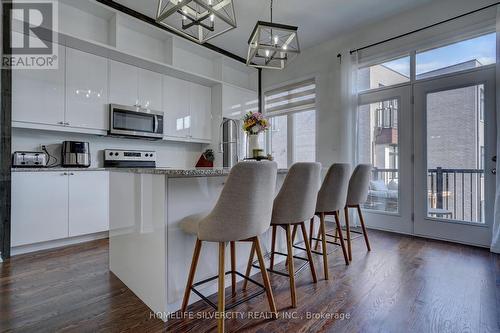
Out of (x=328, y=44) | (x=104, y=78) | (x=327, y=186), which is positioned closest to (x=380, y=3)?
(x=328, y=44)

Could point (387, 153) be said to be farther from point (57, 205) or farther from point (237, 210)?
point (57, 205)

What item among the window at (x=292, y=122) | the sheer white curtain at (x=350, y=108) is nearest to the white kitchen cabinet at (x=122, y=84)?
the window at (x=292, y=122)

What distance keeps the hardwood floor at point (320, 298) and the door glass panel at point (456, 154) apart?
647 millimetres

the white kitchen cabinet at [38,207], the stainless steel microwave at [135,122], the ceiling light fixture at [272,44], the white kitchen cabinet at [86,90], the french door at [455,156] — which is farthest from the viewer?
the stainless steel microwave at [135,122]

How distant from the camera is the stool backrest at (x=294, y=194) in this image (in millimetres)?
1815

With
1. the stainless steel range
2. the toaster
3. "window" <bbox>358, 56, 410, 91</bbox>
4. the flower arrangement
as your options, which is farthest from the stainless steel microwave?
"window" <bbox>358, 56, 410, 91</bbox>

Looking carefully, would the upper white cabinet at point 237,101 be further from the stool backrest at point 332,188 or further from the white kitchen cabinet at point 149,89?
the stool backrest at point 332,188

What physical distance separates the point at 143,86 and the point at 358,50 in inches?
129

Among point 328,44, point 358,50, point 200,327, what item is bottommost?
point 200,327

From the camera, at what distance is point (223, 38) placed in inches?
173

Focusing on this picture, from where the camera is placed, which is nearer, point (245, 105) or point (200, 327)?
point (200, 327)

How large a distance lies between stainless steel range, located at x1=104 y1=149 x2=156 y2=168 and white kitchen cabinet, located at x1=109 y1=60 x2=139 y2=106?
2.36 feet

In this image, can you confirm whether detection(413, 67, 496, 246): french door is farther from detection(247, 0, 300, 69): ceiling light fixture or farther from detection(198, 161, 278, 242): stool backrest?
detection(198, 161, 278, 242): stool backrest

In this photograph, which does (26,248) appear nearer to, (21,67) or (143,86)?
(21,67)
